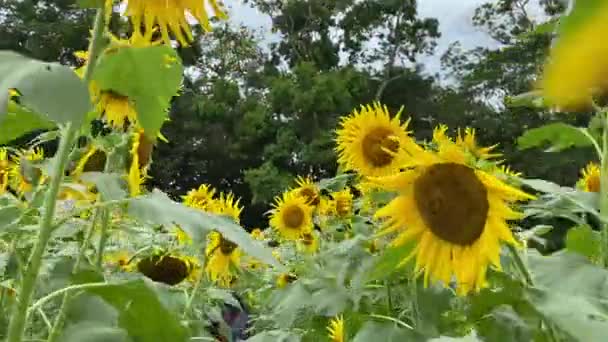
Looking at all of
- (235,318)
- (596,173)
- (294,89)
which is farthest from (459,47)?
(596,173)

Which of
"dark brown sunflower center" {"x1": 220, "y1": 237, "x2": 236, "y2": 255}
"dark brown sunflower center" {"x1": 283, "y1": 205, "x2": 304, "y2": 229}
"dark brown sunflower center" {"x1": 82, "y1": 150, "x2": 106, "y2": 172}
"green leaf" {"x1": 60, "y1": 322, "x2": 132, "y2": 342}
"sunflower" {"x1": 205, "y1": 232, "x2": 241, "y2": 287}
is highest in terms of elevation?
"dark brown sunflower center" {"x1": 283, "y1": 205, "x2": 304, "y2": 229}

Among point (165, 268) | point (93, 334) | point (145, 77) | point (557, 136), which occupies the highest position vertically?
point (557, 136)

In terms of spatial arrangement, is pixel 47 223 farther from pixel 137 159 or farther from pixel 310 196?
pixel 310 196

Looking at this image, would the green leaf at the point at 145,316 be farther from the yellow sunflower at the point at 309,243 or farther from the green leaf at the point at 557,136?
the yellow sunflower at the point at 309,243

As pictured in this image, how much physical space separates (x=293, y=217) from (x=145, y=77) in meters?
2.16

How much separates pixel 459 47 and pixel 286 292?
16290mm

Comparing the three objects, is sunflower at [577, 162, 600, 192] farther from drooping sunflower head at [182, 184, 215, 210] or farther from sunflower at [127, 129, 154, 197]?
sunflower at [127, 129, 154, 197]

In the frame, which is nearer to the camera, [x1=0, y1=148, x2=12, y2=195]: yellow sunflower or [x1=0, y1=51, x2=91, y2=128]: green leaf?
[x1=0, y1=51, x2=91, y2=128]: green leaf

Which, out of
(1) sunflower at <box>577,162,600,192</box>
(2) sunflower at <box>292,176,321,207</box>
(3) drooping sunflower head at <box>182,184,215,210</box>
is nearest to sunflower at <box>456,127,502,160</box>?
(1) sunflower at <box>577,162,600,192</box>

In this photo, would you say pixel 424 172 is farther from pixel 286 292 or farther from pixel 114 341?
pixel 286 292

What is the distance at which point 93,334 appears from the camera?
32.3 inches

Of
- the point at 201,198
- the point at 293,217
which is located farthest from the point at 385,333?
the point at 293,217

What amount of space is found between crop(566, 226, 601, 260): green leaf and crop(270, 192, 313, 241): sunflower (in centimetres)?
166

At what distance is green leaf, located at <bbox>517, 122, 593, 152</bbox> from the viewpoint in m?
1.47
